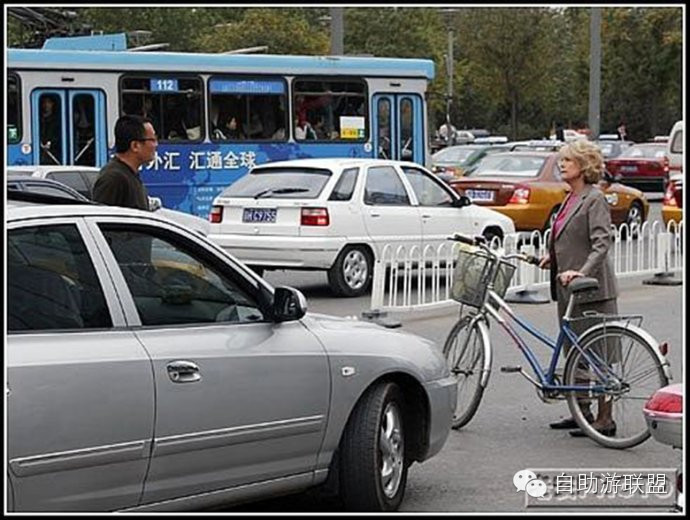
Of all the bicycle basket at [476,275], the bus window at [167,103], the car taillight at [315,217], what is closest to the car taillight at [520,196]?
the bus window at [167,103]

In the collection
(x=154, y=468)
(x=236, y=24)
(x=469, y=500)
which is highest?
(x=236, y=24)

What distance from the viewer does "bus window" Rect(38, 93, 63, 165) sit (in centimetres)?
1995

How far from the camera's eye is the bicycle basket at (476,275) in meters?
8.55

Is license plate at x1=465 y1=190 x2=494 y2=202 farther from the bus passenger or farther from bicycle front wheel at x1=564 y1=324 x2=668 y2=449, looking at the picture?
bicycle front wheel at x1=564 y1=324 x2=668 y2=449

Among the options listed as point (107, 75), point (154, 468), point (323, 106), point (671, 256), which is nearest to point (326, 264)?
point (671, 256)

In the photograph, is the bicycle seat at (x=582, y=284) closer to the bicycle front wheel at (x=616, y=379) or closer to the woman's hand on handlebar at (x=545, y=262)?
the bicycle front wheel at (x=616, y=379)

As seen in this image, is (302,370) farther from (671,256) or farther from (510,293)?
(671,256)

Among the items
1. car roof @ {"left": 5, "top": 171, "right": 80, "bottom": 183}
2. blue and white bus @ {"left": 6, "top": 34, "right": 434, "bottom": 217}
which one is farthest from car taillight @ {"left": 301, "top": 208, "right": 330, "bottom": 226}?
blue and white bus @ {"left": 6, "top": 34, "right": 434, "bottom": 217}

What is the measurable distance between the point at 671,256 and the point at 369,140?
7.53 meters

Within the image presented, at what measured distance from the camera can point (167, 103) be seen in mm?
21109

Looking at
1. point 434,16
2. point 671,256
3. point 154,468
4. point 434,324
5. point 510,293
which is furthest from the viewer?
point 434,16

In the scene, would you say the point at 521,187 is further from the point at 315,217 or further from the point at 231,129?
the point at 315,217

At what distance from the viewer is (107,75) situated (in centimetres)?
2042

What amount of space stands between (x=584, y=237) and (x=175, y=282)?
3.35 metres
